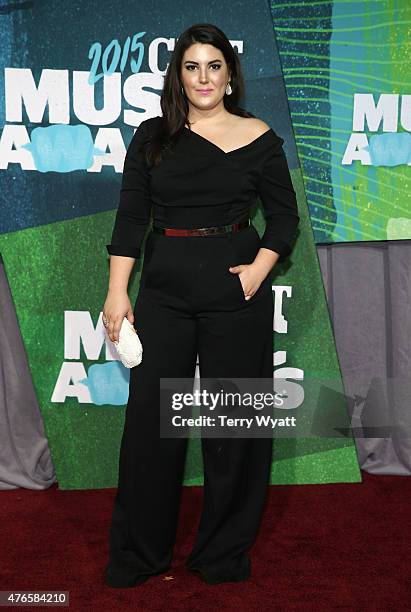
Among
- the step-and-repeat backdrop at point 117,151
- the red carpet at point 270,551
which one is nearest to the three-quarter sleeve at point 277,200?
the step-and-repeat backdrop at point 117,151

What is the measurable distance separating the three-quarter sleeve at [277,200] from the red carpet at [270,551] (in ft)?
2.92

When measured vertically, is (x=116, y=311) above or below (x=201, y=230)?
below

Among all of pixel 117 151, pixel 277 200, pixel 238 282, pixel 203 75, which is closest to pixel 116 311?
pixel 238 282

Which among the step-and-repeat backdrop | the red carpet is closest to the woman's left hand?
the step-and-repeat backdrop

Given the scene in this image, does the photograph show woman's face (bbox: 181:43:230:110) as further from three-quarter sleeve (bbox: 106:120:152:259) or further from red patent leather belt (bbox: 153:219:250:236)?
red patent leather belt (bbox: 153:219:250:236)

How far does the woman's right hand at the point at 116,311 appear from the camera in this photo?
7.04 feet

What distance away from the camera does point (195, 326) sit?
2.18 meters

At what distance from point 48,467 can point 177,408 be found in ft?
3.13

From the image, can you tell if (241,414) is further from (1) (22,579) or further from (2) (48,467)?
(2) (48,467)

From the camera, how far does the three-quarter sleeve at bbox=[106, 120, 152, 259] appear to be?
215 centimetres

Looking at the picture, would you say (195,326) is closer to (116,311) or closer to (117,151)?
(116,311)

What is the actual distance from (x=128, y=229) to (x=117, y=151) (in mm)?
659

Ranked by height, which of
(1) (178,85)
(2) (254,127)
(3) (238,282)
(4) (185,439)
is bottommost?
(4) (185,439)

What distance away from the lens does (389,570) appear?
232 cm
